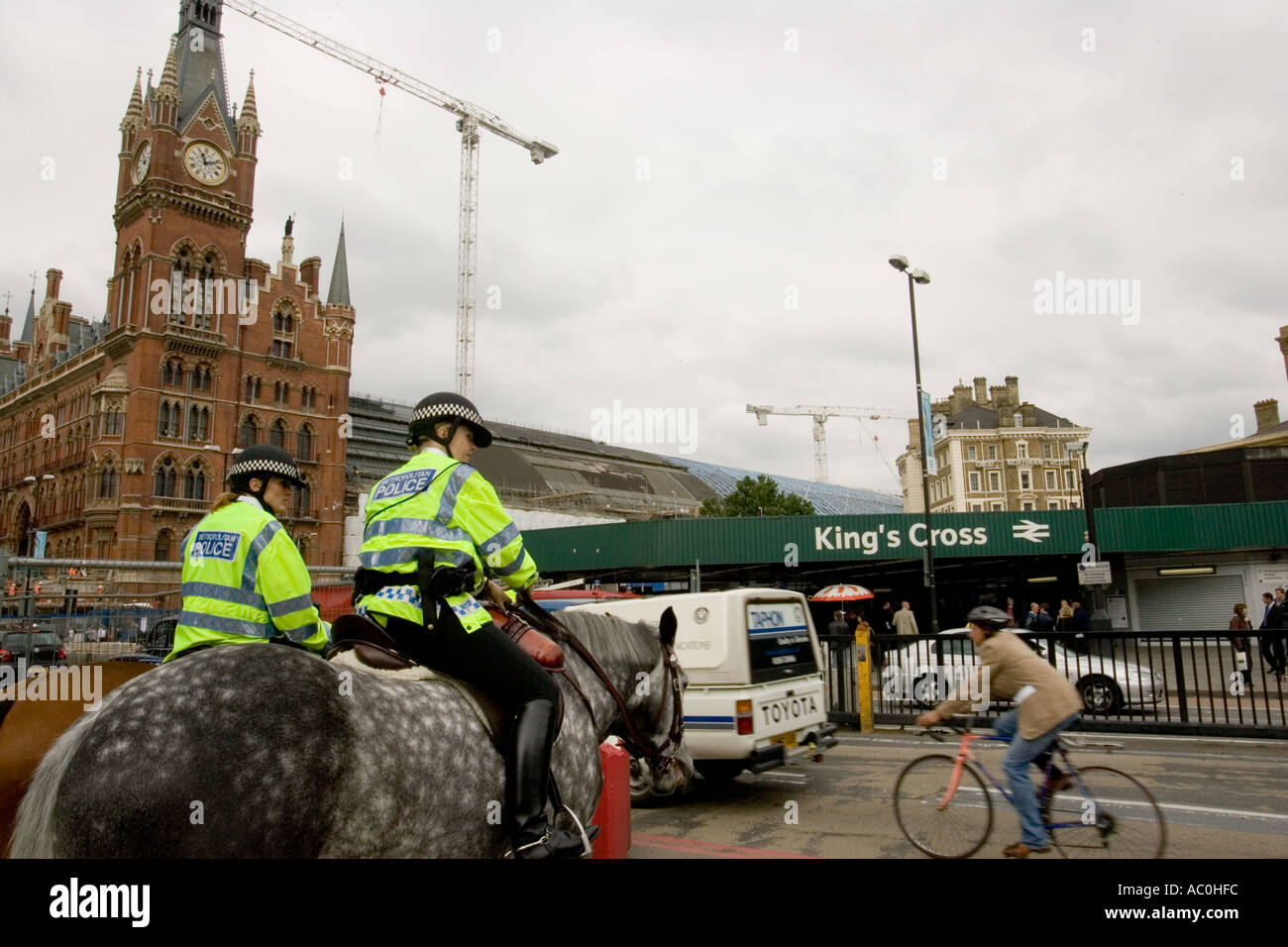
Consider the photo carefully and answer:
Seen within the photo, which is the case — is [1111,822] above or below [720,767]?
above

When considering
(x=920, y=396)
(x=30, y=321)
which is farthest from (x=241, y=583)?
(x=30, y=321)

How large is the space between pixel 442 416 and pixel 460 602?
36.1 inches

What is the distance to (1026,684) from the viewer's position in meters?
6.01

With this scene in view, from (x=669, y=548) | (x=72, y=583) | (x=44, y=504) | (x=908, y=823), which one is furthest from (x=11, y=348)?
(x=908, y=823)

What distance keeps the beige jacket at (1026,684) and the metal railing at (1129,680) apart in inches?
220

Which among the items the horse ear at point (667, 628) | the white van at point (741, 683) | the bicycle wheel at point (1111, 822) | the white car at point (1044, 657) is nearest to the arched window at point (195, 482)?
the white car at point (1044, 657)

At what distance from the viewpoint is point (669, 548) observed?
33.3 m

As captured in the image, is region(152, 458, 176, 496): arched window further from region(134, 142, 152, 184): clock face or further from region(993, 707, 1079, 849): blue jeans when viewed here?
region(993, 707, 1079, 849): blue jeans

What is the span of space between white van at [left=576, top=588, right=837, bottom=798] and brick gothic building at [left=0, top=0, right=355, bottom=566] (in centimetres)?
5481

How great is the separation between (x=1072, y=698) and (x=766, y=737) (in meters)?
3.30

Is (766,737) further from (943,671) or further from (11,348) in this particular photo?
(11,348)

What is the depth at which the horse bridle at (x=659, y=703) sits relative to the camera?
13.4 ft

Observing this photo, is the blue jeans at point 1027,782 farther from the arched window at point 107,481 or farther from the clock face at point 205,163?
the clock face at point 205,163

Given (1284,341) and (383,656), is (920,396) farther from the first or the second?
(1284,341)
